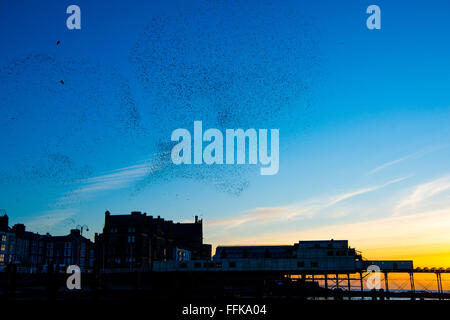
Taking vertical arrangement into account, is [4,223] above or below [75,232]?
above

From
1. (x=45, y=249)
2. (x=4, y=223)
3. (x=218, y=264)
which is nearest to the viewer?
(x=218, y=264)

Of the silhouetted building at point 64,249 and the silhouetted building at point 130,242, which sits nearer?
the silhouetted building at point 130,242

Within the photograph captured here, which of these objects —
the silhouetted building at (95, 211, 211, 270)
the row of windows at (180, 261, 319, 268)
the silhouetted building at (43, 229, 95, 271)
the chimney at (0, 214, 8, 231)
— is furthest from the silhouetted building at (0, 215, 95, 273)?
the row of windows at (180, 261, 319, 268)

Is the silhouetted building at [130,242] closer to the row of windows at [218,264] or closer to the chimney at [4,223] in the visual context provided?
the row of windows at [218,264]

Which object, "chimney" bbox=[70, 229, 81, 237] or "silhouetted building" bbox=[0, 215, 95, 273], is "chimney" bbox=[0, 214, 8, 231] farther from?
"chimney" bbox=[70, 229, 81, 237]

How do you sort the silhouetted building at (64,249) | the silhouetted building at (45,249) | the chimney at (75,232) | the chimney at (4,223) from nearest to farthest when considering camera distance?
the chimney at (4,223), the silhouetted building at (45,249), the silhouetted building at (64,249), the chimney at (75,232)

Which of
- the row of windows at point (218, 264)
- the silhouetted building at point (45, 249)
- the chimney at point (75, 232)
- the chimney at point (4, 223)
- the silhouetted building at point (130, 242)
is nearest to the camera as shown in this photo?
the row of windows at point (218, 264)

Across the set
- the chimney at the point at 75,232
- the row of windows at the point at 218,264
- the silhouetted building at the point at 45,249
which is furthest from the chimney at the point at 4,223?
the row of windows at the point at 218,264

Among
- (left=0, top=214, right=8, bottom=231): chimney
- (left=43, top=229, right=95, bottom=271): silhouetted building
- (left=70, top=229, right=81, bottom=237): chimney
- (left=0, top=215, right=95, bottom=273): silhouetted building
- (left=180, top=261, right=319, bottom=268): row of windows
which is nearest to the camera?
(left=180, top=261, right=319, bottom=268): row of windows

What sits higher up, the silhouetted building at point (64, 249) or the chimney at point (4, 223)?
the chimney at point (4, 223)

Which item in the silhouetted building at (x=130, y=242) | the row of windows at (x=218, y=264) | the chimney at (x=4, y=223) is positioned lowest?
the row of windows at (x=218, y=264)

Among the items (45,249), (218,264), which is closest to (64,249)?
(45,249)

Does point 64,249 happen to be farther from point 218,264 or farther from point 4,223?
point 218,264
